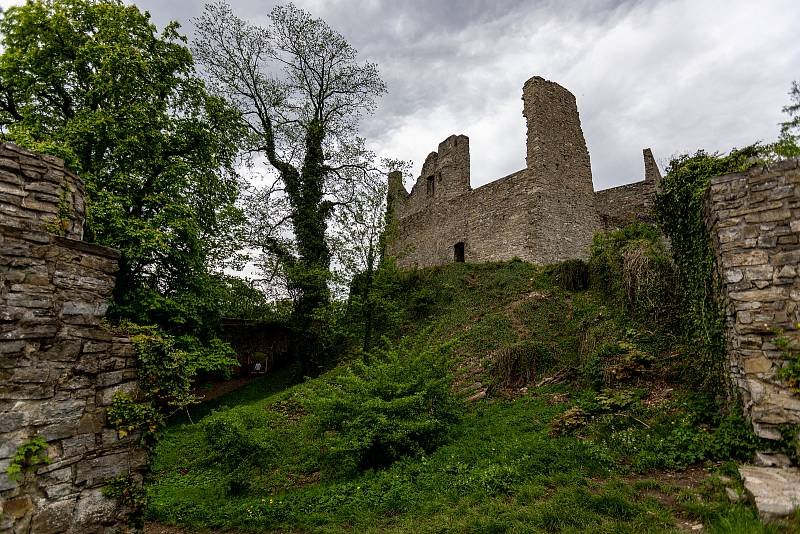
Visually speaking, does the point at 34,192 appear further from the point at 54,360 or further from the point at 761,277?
the point at 761,277

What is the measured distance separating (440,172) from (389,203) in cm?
775

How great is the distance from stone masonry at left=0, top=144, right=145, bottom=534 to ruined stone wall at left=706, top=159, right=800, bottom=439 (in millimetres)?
7266

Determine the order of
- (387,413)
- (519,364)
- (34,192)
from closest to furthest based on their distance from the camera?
1. (34,192)
2. (387,413)
3. (519,364)

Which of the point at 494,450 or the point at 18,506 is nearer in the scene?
the point at 18,506

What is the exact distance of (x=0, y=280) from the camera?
4266 mm

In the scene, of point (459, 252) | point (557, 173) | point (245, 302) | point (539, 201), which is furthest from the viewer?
point (459, 252)

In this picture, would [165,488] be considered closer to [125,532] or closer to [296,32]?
[125,532]

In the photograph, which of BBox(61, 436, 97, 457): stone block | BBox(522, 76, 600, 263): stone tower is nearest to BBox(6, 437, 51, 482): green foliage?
BBox(61, 436, 97, 457): stone block

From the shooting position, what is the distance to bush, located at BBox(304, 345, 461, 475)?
7242mm

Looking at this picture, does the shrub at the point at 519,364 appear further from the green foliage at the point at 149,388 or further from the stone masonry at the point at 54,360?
the stone masonry at the point at 54,360

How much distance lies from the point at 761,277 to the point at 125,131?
41.7ft

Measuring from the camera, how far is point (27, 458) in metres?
4.24

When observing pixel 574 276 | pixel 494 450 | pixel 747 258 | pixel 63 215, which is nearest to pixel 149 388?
pixel 63 215

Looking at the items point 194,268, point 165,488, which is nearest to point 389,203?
point 194,268
